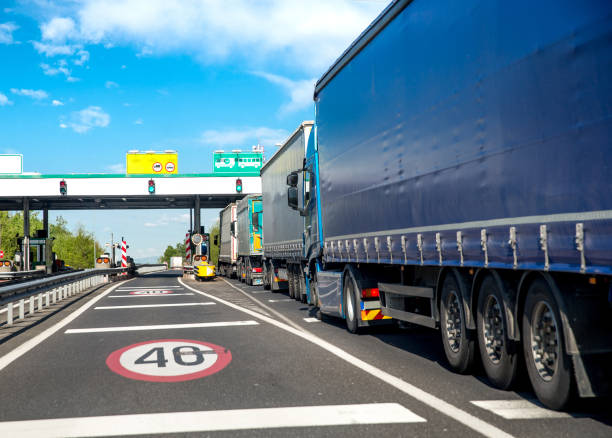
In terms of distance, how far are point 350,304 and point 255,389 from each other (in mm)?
4303

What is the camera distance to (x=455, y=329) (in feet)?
22.7

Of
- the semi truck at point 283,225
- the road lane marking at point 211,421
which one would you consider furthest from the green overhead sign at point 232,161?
the road lane marking at point 211,421

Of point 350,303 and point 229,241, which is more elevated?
point 229,241

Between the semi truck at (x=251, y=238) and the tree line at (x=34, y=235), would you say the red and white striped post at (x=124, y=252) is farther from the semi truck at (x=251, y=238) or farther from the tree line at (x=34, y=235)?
the tree line at (x=34, y=235)

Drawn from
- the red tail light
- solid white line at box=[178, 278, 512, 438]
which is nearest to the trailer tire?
the red tail light

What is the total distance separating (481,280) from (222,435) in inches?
111

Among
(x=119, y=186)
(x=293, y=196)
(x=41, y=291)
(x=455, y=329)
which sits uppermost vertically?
(x=119, y=186)

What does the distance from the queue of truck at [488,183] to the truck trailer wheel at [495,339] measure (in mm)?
18

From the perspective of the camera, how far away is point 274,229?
1928 cm

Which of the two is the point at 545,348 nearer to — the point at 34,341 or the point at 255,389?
the point at 255,389

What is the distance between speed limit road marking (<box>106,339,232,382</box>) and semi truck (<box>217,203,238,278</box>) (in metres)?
21.3

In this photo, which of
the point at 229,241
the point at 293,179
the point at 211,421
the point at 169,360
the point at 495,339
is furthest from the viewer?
the point at 229,241

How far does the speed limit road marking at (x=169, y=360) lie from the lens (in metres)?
7.09

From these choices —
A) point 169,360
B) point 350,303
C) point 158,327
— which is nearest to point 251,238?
point 158,327
